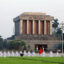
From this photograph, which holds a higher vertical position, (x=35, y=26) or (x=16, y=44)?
(x=35, y=26)

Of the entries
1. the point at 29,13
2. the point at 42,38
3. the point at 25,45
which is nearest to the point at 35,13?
the point at 29,13

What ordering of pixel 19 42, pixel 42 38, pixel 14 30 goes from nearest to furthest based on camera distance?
pixel 19 42
pixel 42 38
pixel 14 30

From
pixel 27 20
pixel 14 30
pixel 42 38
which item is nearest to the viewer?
pixel 42 38

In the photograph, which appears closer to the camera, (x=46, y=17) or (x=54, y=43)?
(x=54, y=43)

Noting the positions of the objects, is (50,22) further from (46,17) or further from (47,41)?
(47,41)

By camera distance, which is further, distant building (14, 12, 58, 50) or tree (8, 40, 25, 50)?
distant building (14, 12, 58, 50)

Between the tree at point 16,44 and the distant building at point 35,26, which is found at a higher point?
the distant building at point 35,26

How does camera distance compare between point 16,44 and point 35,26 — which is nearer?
point 16,44

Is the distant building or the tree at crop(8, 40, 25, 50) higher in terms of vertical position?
the distant building

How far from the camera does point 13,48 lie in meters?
80.7

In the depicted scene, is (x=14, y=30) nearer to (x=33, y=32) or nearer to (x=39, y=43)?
(x=33, y=32)

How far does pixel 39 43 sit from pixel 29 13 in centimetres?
1514

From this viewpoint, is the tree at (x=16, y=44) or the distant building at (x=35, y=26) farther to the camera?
the distant building at (x=35, y=26)

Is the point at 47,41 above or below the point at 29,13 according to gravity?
below
